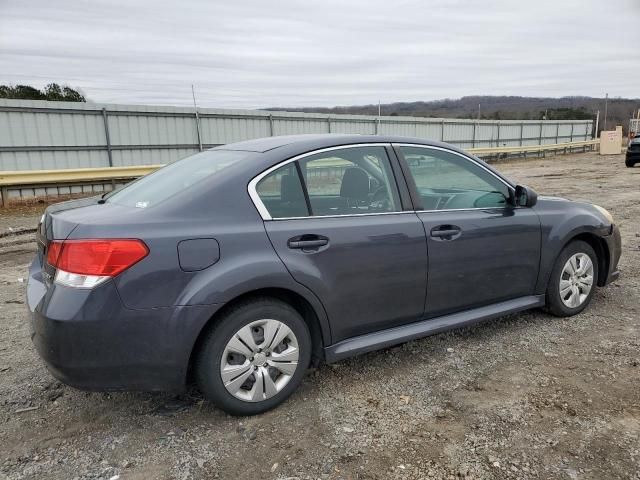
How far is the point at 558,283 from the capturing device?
13.9ft

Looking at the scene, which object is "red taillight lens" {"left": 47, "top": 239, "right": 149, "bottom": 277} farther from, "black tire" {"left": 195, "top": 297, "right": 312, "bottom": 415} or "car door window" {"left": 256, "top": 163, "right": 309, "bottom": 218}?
"car door window" {"left": 256, "top": 163, "right": 309, "bottom": 218}

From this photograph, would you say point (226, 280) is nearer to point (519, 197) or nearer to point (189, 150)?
point (519, 197)

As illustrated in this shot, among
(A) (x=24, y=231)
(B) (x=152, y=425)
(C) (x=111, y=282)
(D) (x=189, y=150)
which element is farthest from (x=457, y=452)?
(D) (x=189, y=150)

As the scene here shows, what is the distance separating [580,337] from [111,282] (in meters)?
3.53

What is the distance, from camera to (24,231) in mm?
8859

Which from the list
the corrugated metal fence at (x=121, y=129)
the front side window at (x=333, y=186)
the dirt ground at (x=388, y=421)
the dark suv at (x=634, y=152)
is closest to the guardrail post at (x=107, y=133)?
the corrugated metal fence at (x=121, y=129)

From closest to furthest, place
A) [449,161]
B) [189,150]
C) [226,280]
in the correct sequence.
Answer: [226,280] < [449,161] < [189,150]

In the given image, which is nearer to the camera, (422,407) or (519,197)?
(422,407)

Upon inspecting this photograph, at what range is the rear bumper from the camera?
2.49m

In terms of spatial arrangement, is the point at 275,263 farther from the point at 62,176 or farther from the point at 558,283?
the point at 62,176

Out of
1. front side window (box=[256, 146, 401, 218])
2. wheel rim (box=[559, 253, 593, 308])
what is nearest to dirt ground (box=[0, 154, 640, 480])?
wheel rim (box=[559, 253, 593, 308])

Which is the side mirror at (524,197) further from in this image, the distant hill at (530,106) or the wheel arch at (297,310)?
the distant hill at (530,106)

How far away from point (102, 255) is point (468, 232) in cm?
242

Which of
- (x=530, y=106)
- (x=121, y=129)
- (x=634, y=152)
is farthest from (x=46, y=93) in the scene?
(x=530, y=106)
